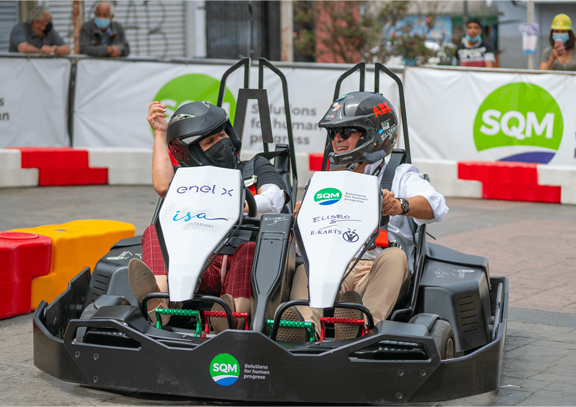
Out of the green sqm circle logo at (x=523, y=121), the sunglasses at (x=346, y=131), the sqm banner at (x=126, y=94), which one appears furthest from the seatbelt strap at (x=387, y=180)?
the sqm banner at (x=126, y=94)

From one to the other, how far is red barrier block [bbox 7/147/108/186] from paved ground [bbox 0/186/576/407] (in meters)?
0.31

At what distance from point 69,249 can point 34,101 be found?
5.91 metres

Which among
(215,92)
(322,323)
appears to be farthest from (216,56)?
(322,323)

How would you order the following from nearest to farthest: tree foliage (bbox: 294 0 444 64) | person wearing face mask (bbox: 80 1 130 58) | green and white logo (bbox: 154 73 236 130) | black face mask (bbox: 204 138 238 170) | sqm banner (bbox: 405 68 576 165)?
black face mask (bbox: 204 138 238 170) < sqm banner (bbox: 405 68 576 165) < green and white logo (bbox: 154 73 236 130) < person wearing face mask (bbox: 80 1 130 58) < tree foliage (bbox: 294 0 444 64)

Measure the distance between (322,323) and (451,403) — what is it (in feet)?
2.22

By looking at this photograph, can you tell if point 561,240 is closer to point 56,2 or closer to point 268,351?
point 268,351

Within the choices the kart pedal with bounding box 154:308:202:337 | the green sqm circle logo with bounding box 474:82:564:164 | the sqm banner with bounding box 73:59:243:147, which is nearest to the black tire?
the kart pedal with bounding box 154:308:202:337

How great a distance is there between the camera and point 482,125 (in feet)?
32.9

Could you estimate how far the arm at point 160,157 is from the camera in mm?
4375

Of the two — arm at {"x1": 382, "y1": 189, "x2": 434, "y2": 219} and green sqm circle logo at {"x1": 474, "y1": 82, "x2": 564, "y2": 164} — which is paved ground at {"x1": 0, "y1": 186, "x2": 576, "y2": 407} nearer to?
green sqm circle logo at {"x1": 474, "y1": 82, "x2": 564, "y2": 164}

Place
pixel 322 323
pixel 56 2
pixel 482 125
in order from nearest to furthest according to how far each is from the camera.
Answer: pixel 322 323 → pixel 482 125 → pixel 56 2

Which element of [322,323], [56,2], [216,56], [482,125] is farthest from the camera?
[216,56]

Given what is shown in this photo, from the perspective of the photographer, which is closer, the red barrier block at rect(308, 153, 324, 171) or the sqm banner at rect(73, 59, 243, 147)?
the red barrier block at rect(308, 153, 324, 171)

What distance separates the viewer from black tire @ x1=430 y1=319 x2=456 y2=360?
132 inches
